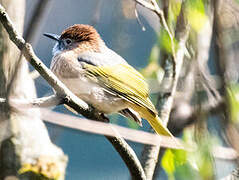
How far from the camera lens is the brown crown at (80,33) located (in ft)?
9.83

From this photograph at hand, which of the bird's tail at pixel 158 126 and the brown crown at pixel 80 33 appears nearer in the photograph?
the bird's tail at pixel 158 126

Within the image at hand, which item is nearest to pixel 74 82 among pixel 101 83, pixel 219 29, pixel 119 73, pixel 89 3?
pixel 101 83

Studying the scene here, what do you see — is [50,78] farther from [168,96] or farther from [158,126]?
[168,96]

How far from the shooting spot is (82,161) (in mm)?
3203

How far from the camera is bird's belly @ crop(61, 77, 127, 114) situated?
8.39ft

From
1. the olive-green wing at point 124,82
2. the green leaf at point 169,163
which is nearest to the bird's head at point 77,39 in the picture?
the olive-green wing at point 124,82

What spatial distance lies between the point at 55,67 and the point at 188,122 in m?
1.02

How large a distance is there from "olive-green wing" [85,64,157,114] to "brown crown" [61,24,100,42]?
306 millimetres

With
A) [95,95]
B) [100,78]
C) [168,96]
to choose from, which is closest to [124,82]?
[100,78]

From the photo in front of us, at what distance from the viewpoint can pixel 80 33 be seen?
3041 mm

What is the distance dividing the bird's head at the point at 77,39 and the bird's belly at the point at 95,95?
406 mm

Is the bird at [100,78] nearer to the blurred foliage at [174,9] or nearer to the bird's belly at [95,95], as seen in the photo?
the bird's belly at [95,95]

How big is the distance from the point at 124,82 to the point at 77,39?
1.71ft

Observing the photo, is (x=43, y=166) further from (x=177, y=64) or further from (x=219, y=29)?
(x=219, y=29)
